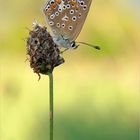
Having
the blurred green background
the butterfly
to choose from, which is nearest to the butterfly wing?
the butterfly

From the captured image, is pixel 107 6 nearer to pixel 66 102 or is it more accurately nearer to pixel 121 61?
pixel 121 61

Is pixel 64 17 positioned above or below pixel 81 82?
above

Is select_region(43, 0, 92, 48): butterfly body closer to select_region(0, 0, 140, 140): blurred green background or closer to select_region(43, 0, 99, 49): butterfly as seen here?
select_region(43, 0, 99, 49): butterfly

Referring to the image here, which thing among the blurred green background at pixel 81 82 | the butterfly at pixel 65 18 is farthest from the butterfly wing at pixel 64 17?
the blurred green background at pixel 81 82

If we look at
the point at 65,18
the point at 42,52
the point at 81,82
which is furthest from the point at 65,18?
the point at 81,82

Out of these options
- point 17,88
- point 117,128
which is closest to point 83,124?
point 117,128

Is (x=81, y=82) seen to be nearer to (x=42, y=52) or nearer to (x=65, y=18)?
(x=65, y=18)
